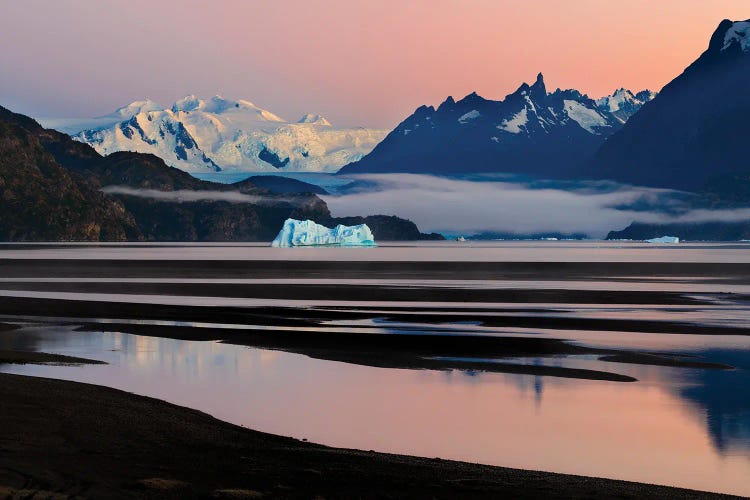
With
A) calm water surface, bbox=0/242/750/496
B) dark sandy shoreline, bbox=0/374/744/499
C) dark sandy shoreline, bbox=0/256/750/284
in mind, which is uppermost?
dark sandy shoreline, bbox=0/374/744/499

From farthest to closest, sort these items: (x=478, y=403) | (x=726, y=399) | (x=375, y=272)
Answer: (x=375, y=272) < (x=726, y=399) < (x=478, y=403)

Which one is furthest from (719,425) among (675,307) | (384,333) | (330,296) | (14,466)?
(330,296)

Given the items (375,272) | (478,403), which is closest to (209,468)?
(478,403)

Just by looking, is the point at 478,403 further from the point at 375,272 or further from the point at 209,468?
the point at 375,272

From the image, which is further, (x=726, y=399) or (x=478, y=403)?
(x=726, y=399)

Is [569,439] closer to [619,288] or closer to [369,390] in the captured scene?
[369,390]

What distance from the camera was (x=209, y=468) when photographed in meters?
20.9

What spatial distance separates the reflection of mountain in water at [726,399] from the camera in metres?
26.2

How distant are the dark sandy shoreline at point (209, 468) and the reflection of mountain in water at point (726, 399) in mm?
6125

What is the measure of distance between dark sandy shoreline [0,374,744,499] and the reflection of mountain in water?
612 cm

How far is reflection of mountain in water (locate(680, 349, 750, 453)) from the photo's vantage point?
2620cm

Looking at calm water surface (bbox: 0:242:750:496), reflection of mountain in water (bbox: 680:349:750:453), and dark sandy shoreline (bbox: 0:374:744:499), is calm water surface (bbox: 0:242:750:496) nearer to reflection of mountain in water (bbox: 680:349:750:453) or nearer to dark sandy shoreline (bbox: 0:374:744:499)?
reflection of mountain in water (bbox: 680:349:750:453)

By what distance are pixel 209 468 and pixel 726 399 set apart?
56.6 feet

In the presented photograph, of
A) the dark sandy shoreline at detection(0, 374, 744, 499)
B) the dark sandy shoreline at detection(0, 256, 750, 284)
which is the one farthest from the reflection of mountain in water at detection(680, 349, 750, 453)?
the dark sandy shoreline at detection(0, 256, 750, 284)
